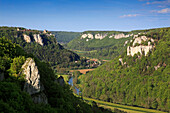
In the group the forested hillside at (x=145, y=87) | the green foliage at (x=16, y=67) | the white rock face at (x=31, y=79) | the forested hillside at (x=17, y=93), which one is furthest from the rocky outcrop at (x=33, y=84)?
the forested hillside at (x=145, y=87)

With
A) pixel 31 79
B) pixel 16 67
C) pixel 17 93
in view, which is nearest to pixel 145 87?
pixel 16 67

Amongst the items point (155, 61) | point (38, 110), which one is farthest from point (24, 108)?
point (155, 61)

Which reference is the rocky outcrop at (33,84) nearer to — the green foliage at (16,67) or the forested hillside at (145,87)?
the green foliage at (16,67)

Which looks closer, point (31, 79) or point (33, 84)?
point (33, 84)

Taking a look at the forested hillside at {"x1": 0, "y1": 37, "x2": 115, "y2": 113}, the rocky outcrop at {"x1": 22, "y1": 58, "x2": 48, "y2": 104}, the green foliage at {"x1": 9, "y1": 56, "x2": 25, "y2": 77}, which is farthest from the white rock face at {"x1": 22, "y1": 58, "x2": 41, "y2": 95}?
the green foliage at {"x1": 9, "y1": 56, "x2": 25, "y2": 77}

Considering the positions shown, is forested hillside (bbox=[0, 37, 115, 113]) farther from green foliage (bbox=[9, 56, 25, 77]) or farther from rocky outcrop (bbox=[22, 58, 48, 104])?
rocky outcrop (bbox=[22, 58, 48, 104])

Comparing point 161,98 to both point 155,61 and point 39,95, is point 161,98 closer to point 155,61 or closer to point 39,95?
point 155,61

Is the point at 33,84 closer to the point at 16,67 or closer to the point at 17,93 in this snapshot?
the point at 17,93

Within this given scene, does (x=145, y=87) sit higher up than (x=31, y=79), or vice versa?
(x=31, y=79)
